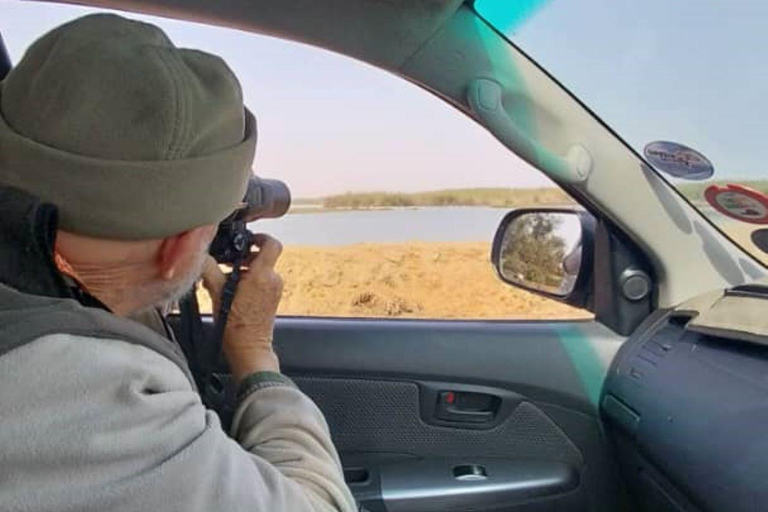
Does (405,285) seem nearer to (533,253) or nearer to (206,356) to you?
(533,253)

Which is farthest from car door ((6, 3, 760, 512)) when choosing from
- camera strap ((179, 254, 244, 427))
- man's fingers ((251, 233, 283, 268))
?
man's fingers ((251, 233, 283, 268))

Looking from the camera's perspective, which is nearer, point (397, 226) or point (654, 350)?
point (654, 350)

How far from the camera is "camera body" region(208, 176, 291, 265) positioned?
129cm

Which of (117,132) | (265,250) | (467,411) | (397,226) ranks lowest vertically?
(467,411)

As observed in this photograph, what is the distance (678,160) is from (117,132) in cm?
119

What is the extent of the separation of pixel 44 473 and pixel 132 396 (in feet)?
0.33

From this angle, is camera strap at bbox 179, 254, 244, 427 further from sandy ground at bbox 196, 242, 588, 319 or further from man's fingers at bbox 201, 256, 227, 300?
sandy ground at bbox 196, 242, 588, 319

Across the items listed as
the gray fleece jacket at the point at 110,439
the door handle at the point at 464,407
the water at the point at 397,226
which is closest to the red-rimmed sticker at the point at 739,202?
the water at the point at 397,226

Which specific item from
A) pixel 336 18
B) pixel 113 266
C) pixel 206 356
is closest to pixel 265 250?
pixel 206 356

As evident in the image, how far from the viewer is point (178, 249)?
3.25ft

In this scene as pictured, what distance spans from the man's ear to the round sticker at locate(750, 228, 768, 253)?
113 centimetres

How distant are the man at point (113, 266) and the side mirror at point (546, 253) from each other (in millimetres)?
962

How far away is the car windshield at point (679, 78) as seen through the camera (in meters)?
1.64

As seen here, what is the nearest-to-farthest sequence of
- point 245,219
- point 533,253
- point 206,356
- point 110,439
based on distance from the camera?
point 110,439 < point 245,219 < point 206,356 < point 533,253
